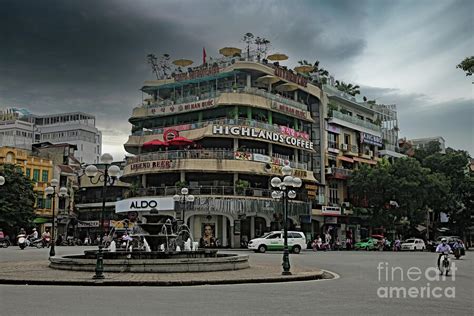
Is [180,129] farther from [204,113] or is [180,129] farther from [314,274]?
[314,274]

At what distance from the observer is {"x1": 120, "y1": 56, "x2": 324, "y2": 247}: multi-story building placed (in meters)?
48.6

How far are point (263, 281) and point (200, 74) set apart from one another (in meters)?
41.1

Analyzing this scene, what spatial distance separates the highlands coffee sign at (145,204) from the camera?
4790 centimetres

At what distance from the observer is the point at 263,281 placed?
663 inches

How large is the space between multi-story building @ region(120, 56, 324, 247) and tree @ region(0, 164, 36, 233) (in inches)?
368

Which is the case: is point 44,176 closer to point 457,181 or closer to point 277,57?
point 277,57

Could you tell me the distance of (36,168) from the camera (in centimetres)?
6166

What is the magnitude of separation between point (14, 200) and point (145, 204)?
13.2 m

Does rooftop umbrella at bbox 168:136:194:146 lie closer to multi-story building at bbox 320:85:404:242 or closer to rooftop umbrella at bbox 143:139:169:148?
rooftop umbrella at bbox 143:139:169:148

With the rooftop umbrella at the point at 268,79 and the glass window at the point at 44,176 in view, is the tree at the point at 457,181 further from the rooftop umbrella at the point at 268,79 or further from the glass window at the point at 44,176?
the glass window at the point at 44,176

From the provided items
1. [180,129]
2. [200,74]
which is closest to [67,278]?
[180,129]

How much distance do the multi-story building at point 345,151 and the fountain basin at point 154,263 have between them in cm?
3740

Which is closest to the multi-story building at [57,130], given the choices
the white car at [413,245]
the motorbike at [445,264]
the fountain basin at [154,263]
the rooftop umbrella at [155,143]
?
the rooftop umbrella at [155,143]

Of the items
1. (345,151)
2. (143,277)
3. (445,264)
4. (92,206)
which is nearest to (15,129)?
(92,206)
